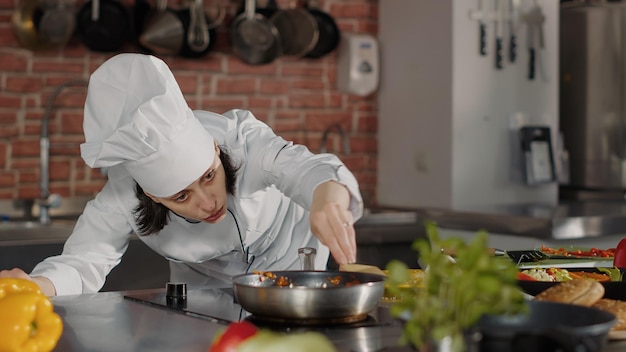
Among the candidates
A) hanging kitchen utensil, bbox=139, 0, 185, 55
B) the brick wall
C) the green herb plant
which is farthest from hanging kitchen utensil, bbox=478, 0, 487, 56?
the green herb plant

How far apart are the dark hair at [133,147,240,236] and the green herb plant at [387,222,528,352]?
1.27 metres

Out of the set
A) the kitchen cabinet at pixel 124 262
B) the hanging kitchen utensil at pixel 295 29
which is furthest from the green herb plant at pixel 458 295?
the hanging kitchen utensil at pixel 295 29

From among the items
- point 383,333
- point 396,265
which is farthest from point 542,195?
point 396,265

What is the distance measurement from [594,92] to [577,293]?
12.2 feet

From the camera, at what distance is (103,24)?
383cm

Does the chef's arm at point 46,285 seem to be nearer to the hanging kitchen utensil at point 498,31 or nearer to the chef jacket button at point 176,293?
the chef jacket button at point 176,293

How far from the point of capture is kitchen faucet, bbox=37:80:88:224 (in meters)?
3.74

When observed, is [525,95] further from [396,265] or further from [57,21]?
[396,265]

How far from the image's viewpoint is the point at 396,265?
3.26ft

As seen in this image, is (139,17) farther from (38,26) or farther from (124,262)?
(124,262)

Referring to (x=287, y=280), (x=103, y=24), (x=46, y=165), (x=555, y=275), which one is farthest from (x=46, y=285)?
(x=103, y=24)

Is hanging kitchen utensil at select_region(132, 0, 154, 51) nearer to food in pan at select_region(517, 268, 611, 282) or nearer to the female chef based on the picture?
the female chef

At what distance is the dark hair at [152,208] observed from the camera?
2.26m

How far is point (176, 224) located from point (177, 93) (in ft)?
1.39
